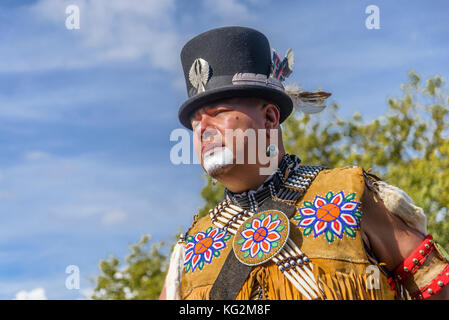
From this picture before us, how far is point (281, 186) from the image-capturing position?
3.95 m

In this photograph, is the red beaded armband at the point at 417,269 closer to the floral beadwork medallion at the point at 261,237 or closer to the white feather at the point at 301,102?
the floral beadwork medallion at the point at 261,237

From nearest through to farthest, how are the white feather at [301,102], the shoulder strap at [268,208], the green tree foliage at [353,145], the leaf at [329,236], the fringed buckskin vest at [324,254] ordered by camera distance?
the fringed buckskin vest at [324,254], the leaf at [329,236], the shoulder strap at [268,208], the white feather at [301,102], the green tree foliage at [353,145]

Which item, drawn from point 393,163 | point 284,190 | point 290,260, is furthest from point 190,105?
point 393,163

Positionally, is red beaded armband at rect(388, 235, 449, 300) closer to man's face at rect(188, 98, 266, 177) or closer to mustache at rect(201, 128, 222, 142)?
man's face at rect(188, 98, 266, 177)

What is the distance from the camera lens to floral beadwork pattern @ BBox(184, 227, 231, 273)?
12.7ft

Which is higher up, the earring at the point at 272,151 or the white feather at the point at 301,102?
the white feather at the point at 301,102

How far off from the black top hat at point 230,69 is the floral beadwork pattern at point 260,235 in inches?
36.0

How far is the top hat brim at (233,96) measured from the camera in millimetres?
3795

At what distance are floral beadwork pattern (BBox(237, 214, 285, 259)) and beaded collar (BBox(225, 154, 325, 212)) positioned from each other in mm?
198

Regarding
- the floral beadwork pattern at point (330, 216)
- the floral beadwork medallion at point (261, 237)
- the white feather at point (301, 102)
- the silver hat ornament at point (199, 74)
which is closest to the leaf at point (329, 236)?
the floral beadwork pattern at point (330, 216)

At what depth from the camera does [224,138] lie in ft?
12.4

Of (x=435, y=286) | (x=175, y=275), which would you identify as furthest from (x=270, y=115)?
(x=435, y=286)
